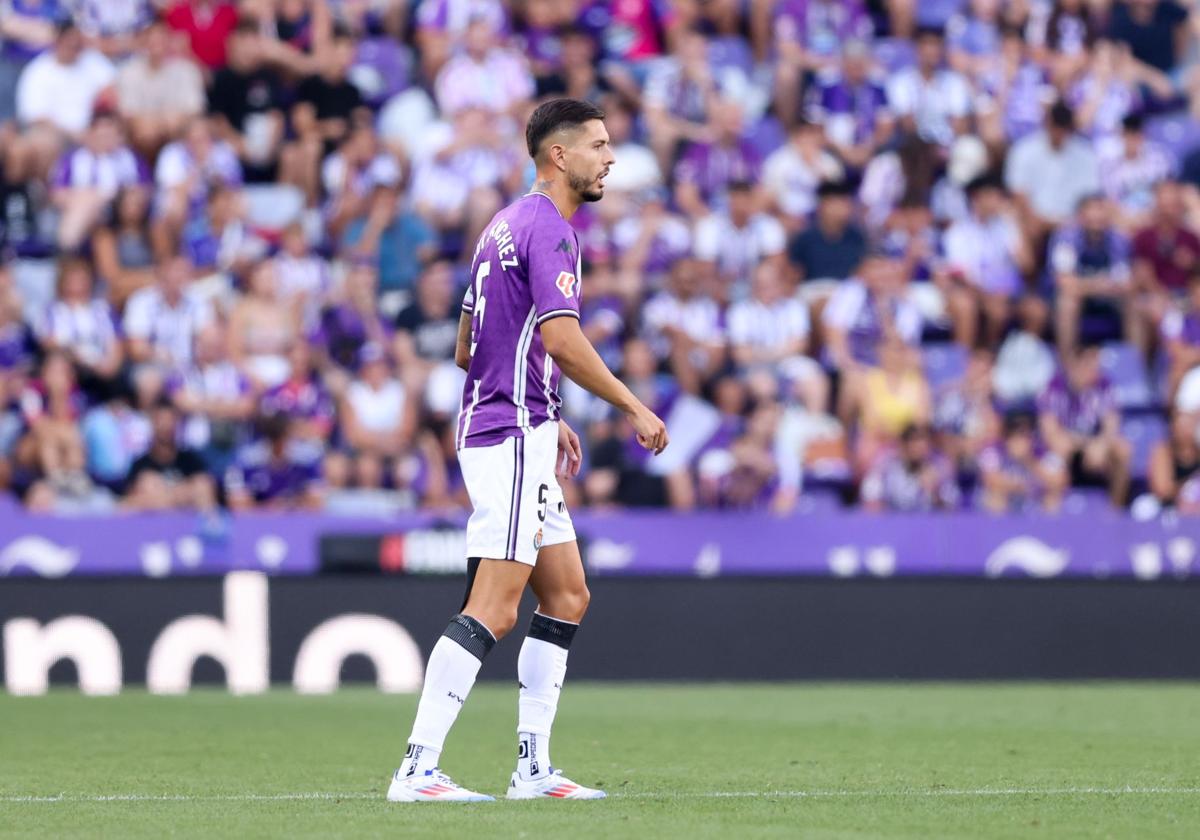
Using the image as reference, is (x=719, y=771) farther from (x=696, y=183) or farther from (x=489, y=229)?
(x=696, y=183)

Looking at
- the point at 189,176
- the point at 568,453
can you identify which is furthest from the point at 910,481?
the point at 568,453

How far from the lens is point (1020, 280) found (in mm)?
17781

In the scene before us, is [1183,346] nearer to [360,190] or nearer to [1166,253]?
[1166,253]

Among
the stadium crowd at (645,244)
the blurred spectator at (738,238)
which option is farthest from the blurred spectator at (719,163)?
the blurred spectator at (738,238)

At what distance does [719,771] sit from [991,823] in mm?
2036

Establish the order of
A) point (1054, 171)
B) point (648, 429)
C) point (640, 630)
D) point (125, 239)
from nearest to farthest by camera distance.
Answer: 1. point (648, 429)
2. point (640, 630)
3. point (125, 239)
4. point (1054, 171)

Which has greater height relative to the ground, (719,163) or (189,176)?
(719,163)

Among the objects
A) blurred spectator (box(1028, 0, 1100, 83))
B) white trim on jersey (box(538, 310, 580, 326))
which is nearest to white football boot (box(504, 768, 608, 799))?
white trim on jersey (box(538, 310, 580, 326))

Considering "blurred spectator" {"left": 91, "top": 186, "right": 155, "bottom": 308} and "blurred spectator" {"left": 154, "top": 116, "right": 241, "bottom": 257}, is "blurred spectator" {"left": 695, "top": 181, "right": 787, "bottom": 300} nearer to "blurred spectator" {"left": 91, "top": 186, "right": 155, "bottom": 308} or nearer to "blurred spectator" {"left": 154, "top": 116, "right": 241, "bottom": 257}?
"blurred spectator" {"left": 154, "top": 116, "right": 241, "bottom": 257}

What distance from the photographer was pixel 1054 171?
18.4 metres

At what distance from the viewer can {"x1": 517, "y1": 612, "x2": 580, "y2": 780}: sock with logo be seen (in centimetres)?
688

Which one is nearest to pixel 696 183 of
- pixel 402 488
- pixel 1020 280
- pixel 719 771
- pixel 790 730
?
pixel 1020 280

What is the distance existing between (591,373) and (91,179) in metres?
11.5

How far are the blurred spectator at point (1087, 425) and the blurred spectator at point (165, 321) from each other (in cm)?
668
